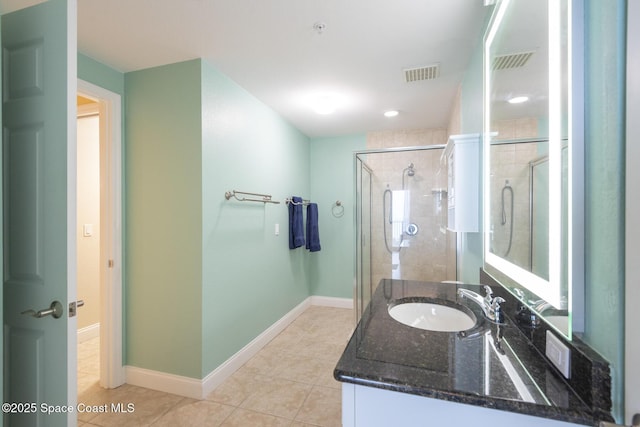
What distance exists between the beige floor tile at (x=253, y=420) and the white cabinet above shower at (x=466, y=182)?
1631 mm

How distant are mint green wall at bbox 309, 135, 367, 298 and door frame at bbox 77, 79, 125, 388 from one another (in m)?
2.46

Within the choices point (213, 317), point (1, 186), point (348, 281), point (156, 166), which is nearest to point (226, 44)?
point (156, 166)

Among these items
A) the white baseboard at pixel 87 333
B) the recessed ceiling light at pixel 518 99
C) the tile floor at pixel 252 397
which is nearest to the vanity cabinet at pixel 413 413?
the recessed ceiling light at pixel 518 99

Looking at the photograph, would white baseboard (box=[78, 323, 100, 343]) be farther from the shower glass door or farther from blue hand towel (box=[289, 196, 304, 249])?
the shower glass door

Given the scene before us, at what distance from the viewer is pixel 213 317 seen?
2.16 metres

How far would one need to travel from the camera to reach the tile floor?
1.82 m

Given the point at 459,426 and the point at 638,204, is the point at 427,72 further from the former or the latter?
the point at 459,426

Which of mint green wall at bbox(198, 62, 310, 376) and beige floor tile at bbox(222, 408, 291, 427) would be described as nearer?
beige floor tile at bbox(222, 408, 291, 427)

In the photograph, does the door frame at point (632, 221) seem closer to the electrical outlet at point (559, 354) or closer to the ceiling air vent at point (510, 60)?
the electrical outlet at point (559, 354)

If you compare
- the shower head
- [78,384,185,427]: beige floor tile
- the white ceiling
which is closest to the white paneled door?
the white ceiling

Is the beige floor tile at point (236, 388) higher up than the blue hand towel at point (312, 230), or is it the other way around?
the blue hand towel at point (312, 230)

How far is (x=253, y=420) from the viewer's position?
1.82 meters

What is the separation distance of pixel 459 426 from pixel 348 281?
10.8 ft

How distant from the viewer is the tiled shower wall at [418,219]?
2.60m
